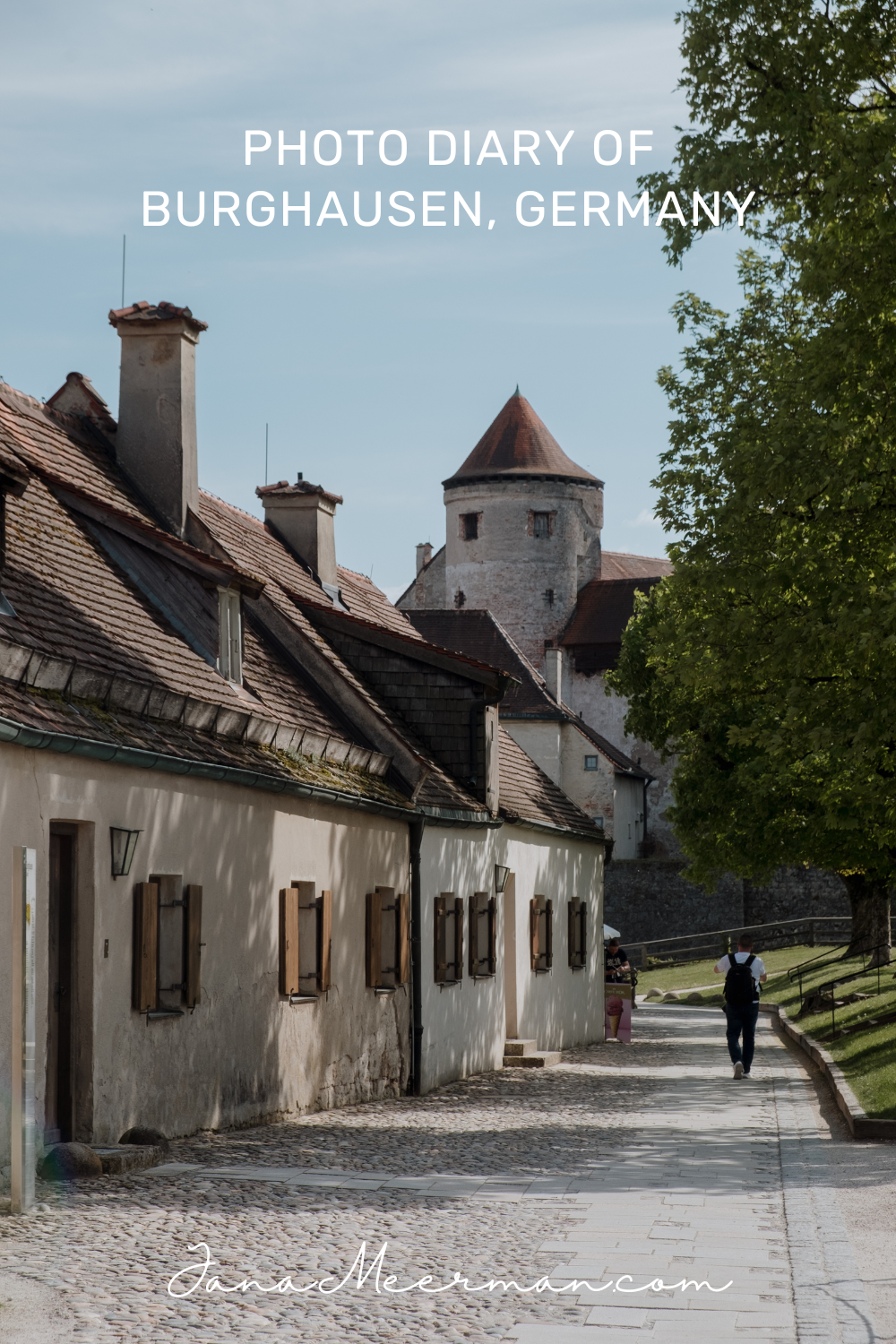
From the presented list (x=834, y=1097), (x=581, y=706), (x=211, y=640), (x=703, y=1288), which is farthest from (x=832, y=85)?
(x=581, y=706)

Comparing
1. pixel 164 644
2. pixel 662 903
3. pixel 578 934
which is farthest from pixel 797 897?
pixel 164 644

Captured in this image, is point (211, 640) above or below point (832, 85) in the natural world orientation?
below

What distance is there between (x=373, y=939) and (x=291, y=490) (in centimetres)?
923

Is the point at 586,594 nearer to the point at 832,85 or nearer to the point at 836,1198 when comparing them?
the point at 832,85

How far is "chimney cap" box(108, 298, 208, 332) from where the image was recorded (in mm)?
17297

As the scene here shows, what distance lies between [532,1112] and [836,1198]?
18.4 ft

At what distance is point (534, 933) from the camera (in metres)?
24.3

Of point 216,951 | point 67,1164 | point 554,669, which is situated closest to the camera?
point 67,1164

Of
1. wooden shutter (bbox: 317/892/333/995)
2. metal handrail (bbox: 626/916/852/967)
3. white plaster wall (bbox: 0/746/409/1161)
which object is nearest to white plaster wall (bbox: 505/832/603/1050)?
white plaster wall (bbox: 0/746/409/1161)

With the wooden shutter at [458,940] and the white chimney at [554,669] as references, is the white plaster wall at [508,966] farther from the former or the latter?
the white chimney at [554,669]

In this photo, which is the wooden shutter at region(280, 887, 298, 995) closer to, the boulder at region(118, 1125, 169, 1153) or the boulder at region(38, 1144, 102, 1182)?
the boulder at region(118, 1125, 169, 1153)

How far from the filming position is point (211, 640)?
14.9 m

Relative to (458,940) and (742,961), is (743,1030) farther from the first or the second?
(458,940)

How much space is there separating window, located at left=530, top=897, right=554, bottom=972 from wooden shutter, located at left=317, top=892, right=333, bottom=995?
9.56 meters
